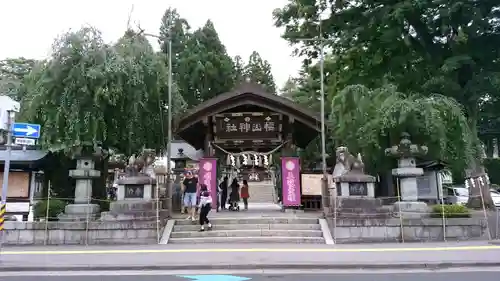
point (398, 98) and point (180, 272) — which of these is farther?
point (398, 98)

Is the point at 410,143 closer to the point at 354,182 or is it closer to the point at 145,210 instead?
the point at 354,182

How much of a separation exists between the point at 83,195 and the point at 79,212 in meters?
0.68

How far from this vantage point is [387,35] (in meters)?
20.3

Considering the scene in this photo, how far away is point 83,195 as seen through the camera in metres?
14.6

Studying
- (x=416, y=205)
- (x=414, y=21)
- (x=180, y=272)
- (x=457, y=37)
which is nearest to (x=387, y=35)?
(x=414, y=21)

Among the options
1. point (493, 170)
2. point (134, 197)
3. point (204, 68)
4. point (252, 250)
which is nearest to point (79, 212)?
point (134, 197)

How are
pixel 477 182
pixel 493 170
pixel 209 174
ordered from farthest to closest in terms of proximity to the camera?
pixel 493 170
pixel 477 182
pixel 209 174

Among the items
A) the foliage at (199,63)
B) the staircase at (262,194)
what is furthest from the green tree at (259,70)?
the staircase at (262,194)

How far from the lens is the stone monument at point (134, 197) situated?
13.6 m

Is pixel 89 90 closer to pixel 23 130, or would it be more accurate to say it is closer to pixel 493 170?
pixel 23 130

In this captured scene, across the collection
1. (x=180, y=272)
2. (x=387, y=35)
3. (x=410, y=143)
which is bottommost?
(x=180, y=272)

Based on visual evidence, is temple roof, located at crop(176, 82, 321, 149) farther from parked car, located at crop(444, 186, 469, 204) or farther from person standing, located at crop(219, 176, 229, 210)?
parked car, located at crop(444, 186, 469, 204)

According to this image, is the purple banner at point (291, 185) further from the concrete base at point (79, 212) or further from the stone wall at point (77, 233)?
the concrete base at point (79, 212)

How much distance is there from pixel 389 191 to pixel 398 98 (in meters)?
6.72
